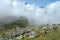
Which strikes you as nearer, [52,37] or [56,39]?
[56,39]
